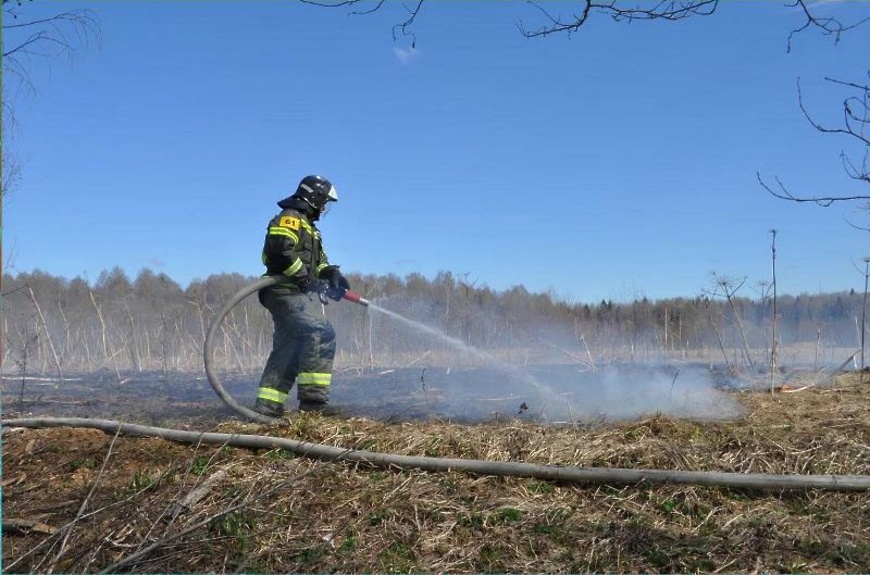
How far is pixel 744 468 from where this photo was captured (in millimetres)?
4543

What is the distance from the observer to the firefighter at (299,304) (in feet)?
20.8

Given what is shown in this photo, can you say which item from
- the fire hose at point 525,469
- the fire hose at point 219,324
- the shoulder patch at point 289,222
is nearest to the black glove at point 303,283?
the fire hose at point 219,324

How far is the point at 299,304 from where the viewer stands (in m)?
6.60

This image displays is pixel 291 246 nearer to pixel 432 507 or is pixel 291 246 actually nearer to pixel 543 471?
pixel 432 507

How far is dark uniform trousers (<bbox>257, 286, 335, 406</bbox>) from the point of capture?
6.38m

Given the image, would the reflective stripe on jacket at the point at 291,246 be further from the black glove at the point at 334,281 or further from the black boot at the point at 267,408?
the black boot at the point at 267,408

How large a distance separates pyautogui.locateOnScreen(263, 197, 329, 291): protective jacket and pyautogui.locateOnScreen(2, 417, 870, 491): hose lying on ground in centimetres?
186

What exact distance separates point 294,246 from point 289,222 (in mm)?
234

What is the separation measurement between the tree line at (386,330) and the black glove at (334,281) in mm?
8590

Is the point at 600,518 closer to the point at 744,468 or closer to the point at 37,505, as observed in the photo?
the point at 744,468

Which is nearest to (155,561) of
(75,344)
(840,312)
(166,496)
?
(166,496)

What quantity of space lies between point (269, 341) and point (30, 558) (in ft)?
52.6

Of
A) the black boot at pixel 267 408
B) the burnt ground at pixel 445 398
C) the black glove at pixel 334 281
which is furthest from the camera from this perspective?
the black glove at pixel 334 281

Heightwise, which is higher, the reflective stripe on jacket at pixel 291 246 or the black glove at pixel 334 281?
the reflective stripe on jacket at pixel 291 246
